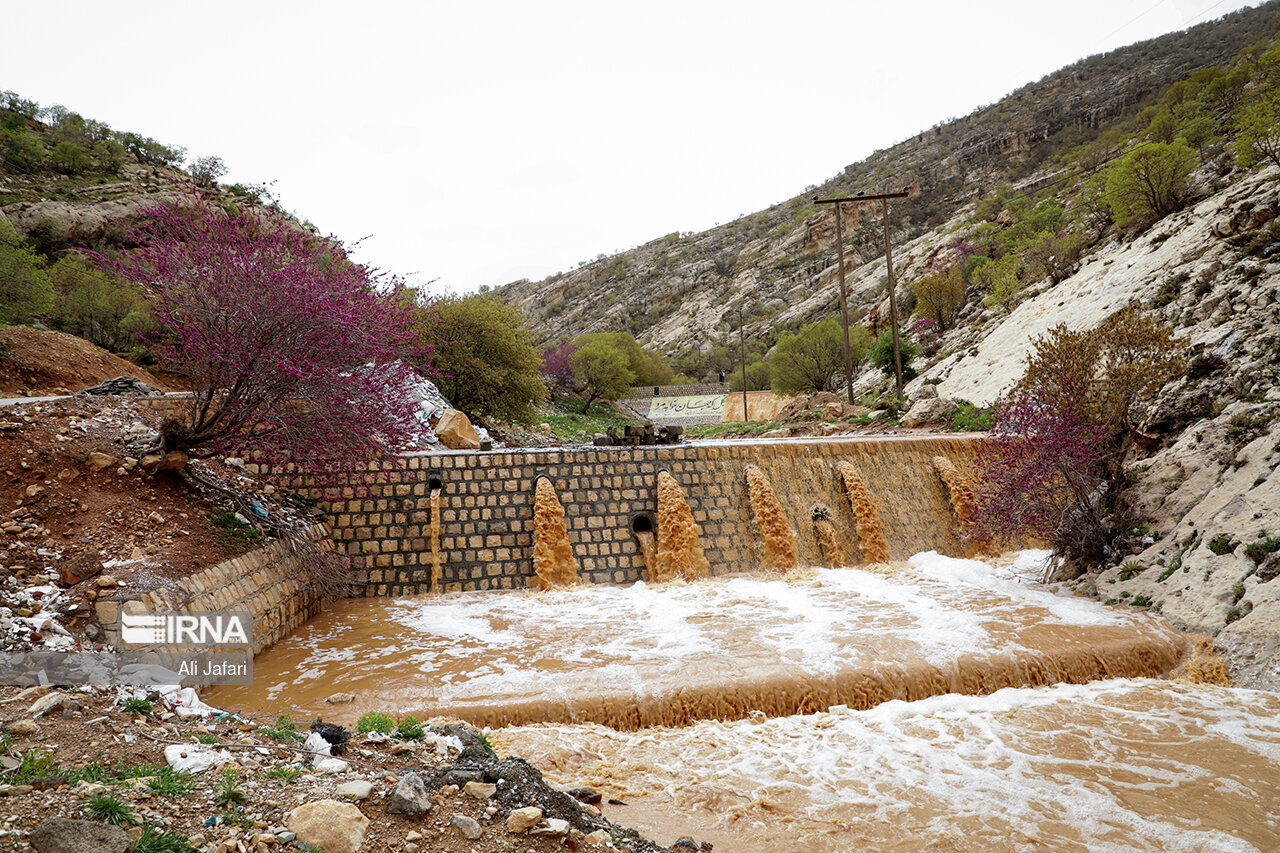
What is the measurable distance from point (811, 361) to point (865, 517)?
912 inches

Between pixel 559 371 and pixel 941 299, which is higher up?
pixel 941 299

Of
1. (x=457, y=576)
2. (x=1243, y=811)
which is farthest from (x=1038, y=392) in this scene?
(x=457, y=576)

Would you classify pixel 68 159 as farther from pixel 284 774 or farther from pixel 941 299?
pixel 941 299

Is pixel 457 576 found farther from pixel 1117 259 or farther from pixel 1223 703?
pixel 1117 259

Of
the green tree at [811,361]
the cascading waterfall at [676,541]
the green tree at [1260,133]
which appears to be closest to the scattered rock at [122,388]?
→ the cascading waterfall at [676,541]

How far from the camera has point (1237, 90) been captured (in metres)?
32.5

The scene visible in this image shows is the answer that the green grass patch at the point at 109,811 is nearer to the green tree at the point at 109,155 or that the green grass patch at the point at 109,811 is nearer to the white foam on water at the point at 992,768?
the white foam on water at the point at 992,768

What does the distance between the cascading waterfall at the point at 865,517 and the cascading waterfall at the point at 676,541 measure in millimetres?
3395

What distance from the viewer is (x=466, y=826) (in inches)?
136

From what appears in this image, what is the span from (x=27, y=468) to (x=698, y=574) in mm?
9865

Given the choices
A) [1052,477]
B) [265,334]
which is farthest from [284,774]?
[1052,477]

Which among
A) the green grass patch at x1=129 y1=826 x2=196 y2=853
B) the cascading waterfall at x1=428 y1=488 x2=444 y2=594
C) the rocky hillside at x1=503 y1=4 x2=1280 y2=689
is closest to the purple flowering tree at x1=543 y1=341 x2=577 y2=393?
the rocky hillside at x1=503 y1=4 x2=1280 y2=689

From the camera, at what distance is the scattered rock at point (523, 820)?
3.56m

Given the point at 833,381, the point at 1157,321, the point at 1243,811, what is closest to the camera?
the point at 1243,811
